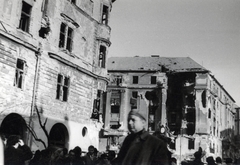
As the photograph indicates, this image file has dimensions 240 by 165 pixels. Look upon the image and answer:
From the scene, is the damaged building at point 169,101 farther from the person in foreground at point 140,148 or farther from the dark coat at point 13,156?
the person in foreground at point 140,148

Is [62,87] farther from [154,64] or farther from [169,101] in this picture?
[154,64]

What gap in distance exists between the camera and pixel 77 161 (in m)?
7.61

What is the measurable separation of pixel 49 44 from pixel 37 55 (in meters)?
1.16

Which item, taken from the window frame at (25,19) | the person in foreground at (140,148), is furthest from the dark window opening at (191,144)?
the person in foreground at (140,148)

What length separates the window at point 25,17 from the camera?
45.8 feet

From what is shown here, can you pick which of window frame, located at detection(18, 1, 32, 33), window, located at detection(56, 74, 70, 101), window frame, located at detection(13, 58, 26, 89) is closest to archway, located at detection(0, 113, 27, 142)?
window frame, located at detection(13, 58, 26, 89)

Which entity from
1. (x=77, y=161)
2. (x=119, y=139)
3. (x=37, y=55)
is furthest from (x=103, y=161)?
(x=119, y=139)

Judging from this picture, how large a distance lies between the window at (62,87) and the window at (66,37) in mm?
1611

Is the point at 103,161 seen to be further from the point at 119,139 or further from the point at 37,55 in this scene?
the point at 119,139

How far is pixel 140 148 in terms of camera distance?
3836 millimetres

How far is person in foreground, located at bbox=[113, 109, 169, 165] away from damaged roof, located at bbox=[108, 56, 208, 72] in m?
38.9

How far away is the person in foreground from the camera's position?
369 centimetres

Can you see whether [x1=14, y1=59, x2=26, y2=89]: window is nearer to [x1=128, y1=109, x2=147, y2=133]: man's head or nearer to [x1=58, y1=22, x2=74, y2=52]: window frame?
[x1=58, y1=22, x2=74, y2=52]: window frame

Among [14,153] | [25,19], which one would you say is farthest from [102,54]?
[14,153]
